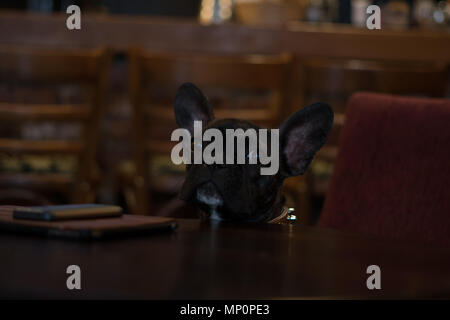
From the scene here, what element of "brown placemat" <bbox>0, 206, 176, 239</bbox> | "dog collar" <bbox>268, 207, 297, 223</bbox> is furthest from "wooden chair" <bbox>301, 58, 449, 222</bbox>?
"brown placemat" <bbox>0, 206, 176, 239</bbox>

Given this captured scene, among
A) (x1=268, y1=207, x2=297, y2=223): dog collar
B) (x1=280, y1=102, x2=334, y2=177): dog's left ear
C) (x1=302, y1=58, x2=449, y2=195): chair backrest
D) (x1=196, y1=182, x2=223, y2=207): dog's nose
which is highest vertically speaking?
(x1=302, y1=58, x2=449, y2=195): chair backrest

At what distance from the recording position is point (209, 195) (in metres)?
0.95

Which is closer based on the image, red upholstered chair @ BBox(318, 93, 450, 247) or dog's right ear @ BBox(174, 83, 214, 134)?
dog's right ear @ BBox(174, 83, 214, 134)

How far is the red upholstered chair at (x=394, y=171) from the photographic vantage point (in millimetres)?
1268

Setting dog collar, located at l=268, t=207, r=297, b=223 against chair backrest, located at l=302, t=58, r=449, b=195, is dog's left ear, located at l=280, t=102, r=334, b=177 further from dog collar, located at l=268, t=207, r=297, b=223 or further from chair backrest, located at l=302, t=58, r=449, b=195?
chair backrest, located at l=302, t=58, r=449, b=195

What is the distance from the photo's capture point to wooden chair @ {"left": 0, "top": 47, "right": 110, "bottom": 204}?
2.06 m

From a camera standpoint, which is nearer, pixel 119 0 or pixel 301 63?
pixel 301 63

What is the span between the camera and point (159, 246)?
2.51 ft

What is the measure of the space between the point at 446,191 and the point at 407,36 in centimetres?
126

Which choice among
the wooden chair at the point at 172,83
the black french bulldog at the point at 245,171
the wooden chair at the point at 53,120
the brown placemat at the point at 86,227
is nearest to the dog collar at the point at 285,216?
the black french bulldog at the point at 245,171

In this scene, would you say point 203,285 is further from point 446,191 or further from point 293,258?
point 446,191

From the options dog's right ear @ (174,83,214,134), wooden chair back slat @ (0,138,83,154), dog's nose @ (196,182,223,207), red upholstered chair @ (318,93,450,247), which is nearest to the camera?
dog's nose @ (196,182,223,207)

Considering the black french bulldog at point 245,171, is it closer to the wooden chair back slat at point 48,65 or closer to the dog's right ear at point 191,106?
the dog's right ear at point 191,106

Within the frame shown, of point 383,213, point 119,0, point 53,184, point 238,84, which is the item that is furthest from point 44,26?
point 119,0
